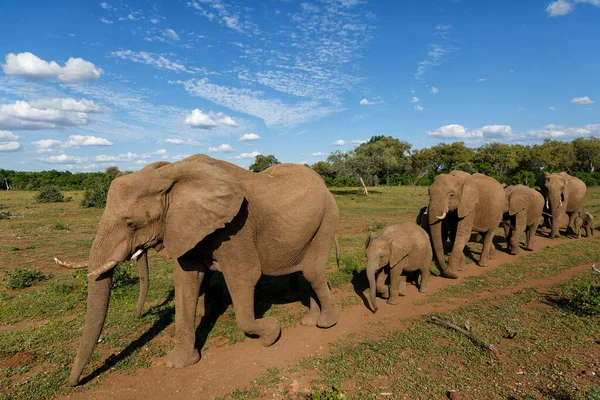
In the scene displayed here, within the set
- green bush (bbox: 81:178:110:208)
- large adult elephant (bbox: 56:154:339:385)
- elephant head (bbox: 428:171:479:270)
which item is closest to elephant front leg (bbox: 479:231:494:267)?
elephant head (bbox: 428:171:479:270)

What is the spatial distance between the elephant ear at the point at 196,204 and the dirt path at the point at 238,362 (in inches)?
→ 67.4

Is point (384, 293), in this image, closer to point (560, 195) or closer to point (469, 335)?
point (469, 335)

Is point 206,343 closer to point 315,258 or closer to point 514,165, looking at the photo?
point 315,258

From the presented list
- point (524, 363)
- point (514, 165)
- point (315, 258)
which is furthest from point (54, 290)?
point (514, 165)

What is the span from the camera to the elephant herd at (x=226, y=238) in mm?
3953

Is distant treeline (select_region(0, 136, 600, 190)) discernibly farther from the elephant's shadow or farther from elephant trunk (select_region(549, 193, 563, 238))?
the elephant's shadow

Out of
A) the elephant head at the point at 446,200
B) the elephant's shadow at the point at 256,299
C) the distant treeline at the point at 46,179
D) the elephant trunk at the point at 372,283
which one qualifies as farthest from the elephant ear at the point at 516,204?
the distant treeline at the point at 46,179

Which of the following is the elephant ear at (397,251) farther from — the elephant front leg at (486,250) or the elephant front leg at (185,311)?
the elephant front leg at (486,250)

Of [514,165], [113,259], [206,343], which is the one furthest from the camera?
[514,165]

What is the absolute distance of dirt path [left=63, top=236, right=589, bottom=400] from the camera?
425 centimetres

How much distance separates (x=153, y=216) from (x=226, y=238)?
3.25ft

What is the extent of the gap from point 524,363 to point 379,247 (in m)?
2.90

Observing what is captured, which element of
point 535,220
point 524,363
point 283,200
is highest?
point 283,200

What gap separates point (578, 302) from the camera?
20.4 feet
